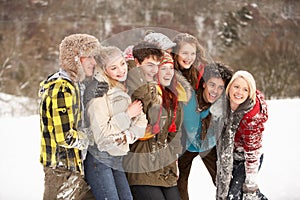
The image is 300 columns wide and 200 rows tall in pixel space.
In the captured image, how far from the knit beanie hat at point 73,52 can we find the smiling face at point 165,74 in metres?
0.47

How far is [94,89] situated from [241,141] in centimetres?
112

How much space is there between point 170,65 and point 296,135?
101 inches

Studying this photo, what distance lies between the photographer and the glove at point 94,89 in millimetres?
2592

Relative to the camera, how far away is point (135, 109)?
263 centimetres

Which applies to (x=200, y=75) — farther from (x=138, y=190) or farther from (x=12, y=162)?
(x=12, y=162)

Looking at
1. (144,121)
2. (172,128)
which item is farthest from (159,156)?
(144,121)

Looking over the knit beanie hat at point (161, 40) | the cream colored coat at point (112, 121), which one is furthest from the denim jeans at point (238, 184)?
the knit beanie hat at point (161, 40)

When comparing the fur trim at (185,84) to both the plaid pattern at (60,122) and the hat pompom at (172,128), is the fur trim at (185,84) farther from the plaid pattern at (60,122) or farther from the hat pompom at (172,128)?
the plaid pattern at (60,122)

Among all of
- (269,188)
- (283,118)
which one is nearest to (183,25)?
(283,118)

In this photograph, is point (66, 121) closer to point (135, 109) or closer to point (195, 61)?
point (135, 109)

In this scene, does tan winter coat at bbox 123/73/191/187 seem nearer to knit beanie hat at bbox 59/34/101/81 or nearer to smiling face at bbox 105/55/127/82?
smiling face at bbox 105/55/127/82

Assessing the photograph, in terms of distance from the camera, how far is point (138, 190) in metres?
2.79

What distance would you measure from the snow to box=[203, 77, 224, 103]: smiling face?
1185 mm

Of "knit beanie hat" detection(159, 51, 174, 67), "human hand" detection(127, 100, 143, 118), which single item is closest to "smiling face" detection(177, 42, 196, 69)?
"knit beanie hat" detection(159, 51, 174, 67)
